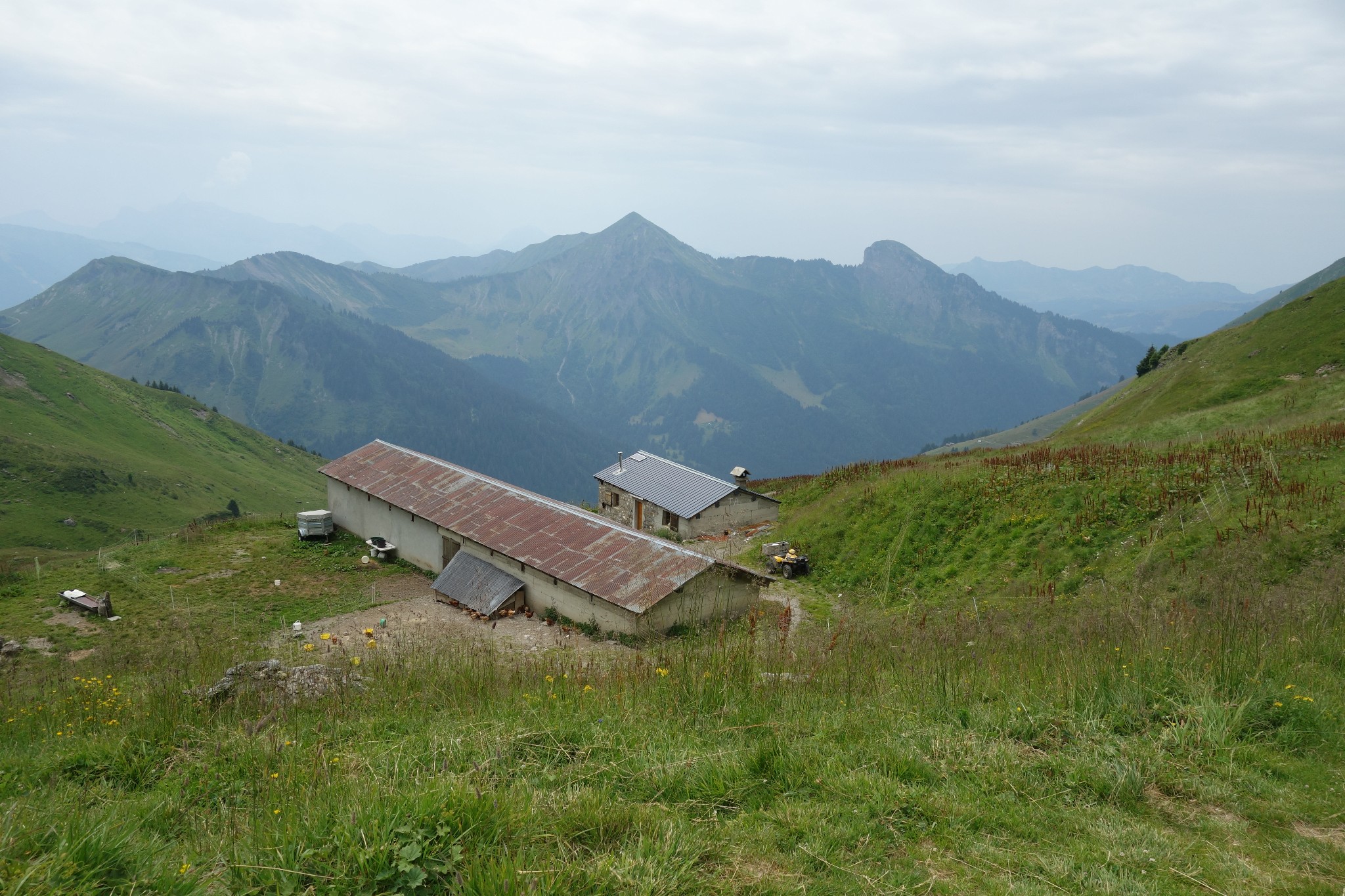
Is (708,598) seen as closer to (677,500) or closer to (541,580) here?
(541,580)

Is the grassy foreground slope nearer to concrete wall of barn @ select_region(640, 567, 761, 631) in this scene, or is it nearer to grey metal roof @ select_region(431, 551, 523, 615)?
concrete wall of barn @ select_region(640, 567, 761, 631)

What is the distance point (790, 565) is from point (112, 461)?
104 m

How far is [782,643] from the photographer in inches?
305

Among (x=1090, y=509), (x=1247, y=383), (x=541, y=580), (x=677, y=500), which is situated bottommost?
(x=541, y=580)

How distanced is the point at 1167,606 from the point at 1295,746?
140 inches

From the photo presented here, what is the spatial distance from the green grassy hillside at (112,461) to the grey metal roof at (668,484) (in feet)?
202

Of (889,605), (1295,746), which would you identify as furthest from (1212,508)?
(1295,746)

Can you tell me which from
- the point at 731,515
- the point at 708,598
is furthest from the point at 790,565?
the point at 731,515

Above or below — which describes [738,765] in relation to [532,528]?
above

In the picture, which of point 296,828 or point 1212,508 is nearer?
point 296,828

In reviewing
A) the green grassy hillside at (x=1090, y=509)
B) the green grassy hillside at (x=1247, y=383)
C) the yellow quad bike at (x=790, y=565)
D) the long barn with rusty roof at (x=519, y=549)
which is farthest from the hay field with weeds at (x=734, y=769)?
the green grassy hillside at (x=1247, y=383)

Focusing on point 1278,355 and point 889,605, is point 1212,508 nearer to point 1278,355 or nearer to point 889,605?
point 889,605

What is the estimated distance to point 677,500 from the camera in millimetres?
37469

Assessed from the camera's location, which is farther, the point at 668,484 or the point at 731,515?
the point at 668,484
